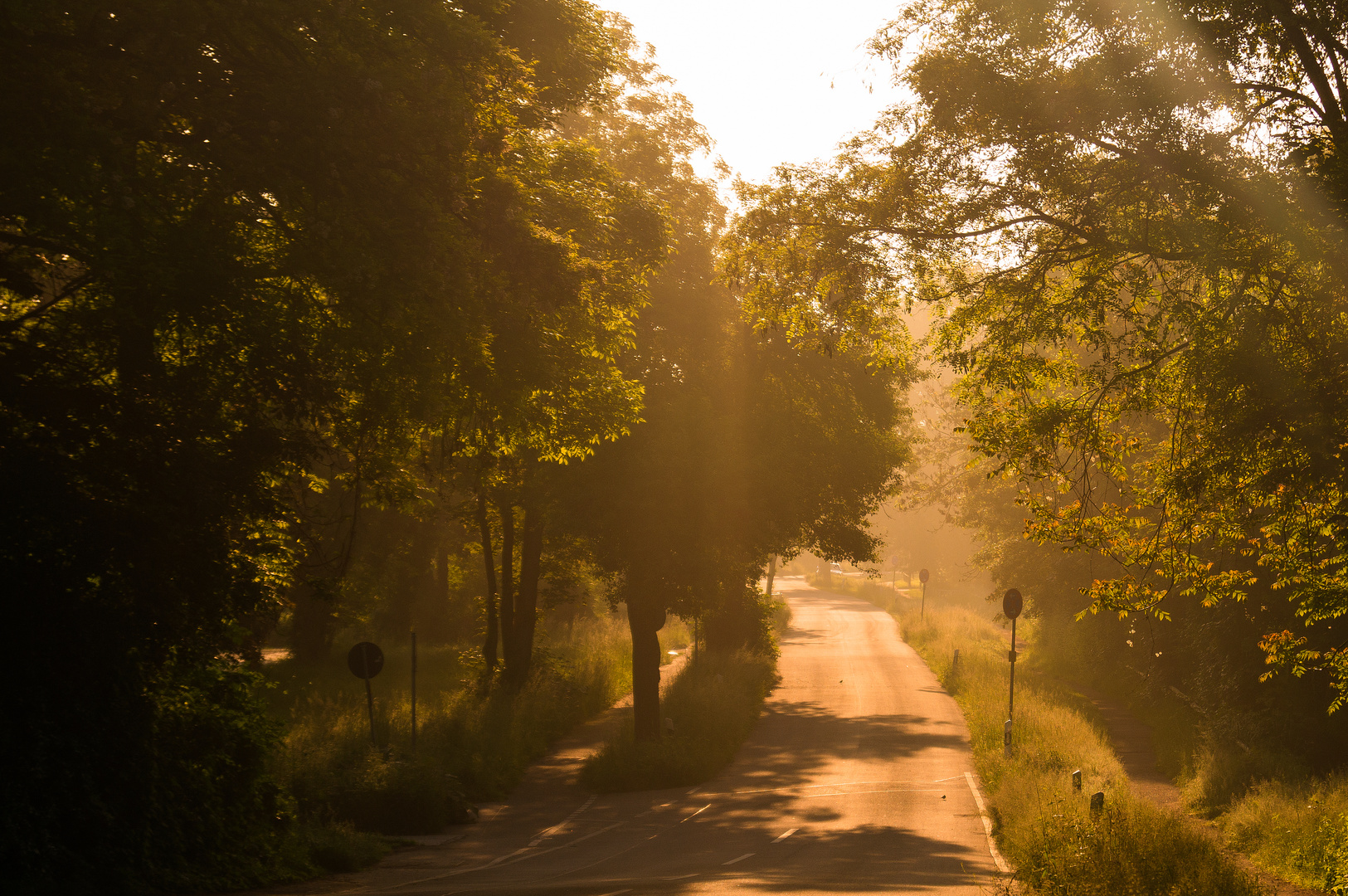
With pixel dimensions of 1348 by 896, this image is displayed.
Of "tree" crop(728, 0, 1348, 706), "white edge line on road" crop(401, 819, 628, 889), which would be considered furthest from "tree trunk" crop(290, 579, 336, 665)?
"tree" crop(728, 0, 1348, 706)

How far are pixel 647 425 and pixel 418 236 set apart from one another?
38.3 ft

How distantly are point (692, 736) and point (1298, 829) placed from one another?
12734 mm

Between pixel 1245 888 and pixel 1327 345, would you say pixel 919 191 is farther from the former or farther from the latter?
pixel 1245 888

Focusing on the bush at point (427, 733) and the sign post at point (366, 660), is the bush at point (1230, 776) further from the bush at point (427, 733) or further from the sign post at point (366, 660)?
the sign post at point (366, 660)

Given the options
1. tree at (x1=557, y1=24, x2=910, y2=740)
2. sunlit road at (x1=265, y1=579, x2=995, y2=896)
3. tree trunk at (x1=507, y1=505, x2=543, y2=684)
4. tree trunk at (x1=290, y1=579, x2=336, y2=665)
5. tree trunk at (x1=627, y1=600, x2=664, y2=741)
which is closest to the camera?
sunlit road at (x1=265, y1=579, x2=995, y2=896)

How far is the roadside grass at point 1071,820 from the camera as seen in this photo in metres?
10.7

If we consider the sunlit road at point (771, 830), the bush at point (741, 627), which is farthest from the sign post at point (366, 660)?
the bush at point (741, 627)

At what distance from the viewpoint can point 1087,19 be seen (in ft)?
34.2

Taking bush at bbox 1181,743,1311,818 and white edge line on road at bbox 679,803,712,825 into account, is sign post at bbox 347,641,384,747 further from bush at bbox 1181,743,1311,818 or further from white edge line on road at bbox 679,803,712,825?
bush at bbox 1181,743,1311,818

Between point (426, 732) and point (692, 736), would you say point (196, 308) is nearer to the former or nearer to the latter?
point (426, 732)

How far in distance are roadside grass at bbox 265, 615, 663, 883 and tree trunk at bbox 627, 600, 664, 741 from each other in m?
2.83

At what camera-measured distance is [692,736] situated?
2361 cm

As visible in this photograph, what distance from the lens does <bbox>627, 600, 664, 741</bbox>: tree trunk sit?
2269cm

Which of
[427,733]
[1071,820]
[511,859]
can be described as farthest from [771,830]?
[427,733]
